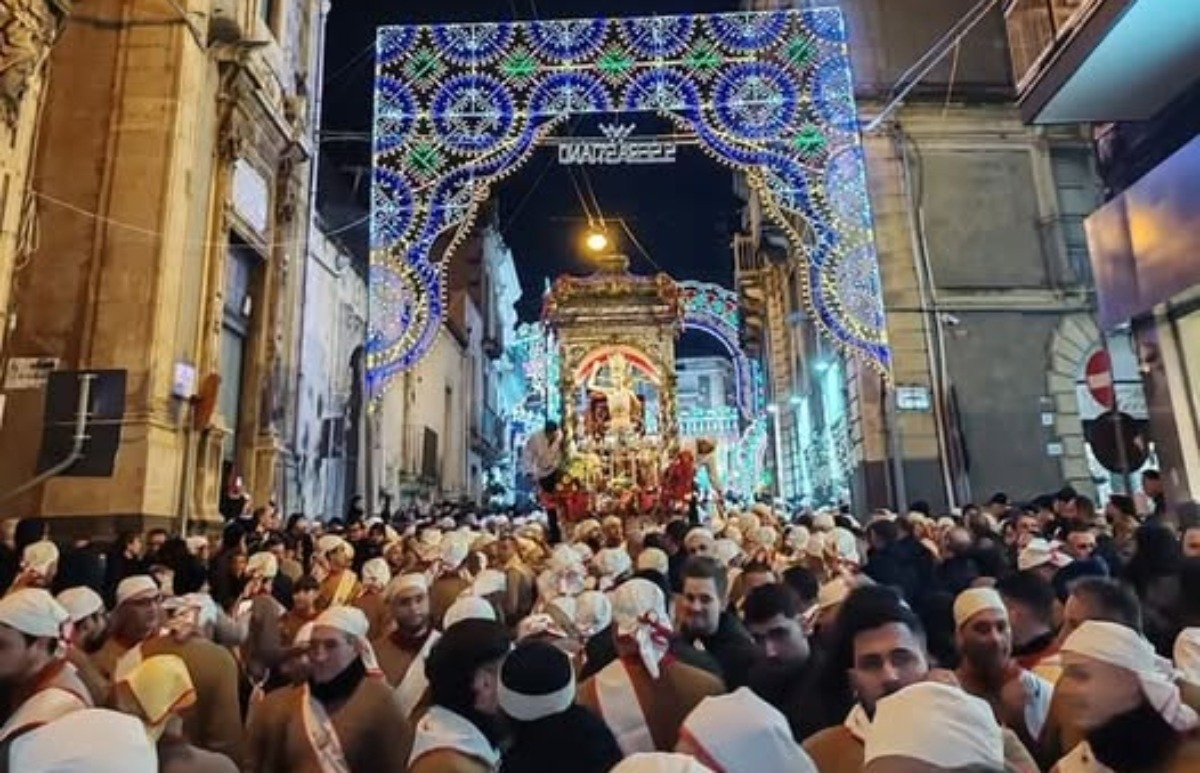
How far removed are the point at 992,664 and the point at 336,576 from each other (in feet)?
15.7

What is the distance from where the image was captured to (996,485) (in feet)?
50.4

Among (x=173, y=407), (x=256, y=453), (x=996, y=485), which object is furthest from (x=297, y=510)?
(x=996, y=485)

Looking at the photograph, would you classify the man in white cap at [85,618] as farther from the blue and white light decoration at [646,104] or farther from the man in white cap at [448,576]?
the blue and white light decoration at [646,104]

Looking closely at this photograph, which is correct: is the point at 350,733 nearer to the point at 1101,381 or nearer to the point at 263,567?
the point at 263,567

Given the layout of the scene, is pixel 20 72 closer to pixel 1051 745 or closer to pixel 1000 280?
pixel 1051 745

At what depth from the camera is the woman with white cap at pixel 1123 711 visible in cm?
227

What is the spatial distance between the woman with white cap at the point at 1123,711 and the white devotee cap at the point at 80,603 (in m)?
4.81

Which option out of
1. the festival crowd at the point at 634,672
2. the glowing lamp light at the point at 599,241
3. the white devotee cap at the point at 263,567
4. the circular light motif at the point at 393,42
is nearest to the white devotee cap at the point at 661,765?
the festival crowd at the point at 634,672

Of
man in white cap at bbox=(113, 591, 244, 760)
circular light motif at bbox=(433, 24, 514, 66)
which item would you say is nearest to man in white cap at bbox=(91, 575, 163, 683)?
man in white cap at bbox=(113, 591, 244, 760)

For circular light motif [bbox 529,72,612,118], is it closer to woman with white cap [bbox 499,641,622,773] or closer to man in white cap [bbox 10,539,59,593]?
man in white cap [bbox 10,539,59,593]

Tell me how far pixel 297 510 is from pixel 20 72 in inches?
339

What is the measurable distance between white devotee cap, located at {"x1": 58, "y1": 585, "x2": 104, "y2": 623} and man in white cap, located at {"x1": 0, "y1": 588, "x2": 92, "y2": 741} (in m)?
1.10

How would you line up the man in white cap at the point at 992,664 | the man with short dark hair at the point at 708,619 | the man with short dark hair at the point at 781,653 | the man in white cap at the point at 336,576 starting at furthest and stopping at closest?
Result: the man in white cap at the point at 336,576 → the man with short dark hair at the point at 708,619 → the man with short dark hair at the point at 781,653 → the man in white cap at the point at 992,664

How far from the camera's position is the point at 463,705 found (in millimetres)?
2740
